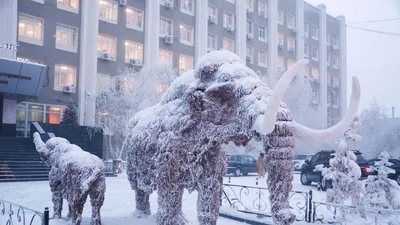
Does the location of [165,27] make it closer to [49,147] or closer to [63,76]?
[63,76]

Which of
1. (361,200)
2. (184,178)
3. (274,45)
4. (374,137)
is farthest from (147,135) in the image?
(374,137)

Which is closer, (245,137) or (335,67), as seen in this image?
(245,137)

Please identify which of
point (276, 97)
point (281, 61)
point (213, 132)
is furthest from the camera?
point (281, 61)

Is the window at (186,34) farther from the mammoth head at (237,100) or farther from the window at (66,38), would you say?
the mammoth head at (237,100)

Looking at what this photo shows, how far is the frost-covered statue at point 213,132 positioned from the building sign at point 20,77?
49.5ft

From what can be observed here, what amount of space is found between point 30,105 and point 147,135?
18.7 metres

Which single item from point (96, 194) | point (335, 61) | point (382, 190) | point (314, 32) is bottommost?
point (382, 190)

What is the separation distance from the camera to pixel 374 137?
1409 inches

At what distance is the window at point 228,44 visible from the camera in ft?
100

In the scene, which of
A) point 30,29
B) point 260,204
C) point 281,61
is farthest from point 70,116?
point 281,61

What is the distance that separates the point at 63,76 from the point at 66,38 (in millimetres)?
2316

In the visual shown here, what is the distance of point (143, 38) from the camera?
26562 mm

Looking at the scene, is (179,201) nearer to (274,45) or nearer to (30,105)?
(30,105)

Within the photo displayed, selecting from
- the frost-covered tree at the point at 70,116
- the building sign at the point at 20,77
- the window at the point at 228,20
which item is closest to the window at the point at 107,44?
the frost-covered tree at the point at 70,116
